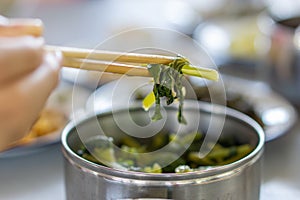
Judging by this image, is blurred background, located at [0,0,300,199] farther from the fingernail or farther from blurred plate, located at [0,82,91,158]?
the fingernail

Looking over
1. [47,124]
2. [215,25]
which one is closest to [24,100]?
[47,124]

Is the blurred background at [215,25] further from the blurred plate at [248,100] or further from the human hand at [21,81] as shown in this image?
the human hand at [21,81]

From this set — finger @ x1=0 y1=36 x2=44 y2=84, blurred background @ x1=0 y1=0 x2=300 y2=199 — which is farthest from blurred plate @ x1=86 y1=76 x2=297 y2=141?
finger @ x1=0 y1=36 x2=44 y2=84

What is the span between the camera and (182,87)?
26.0 inches

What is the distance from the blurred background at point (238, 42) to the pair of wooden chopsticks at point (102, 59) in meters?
0.17

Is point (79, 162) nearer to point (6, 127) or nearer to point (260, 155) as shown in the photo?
point (6, 127)

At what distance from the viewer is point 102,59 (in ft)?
2.20

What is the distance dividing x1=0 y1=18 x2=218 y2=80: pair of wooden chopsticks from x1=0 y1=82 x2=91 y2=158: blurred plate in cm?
10

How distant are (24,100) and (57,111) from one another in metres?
0.57

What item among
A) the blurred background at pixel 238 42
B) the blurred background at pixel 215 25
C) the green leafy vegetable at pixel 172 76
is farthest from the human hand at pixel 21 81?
the blurred background at pixel 215 25

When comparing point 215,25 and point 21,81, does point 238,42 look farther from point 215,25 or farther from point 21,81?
point 21,81

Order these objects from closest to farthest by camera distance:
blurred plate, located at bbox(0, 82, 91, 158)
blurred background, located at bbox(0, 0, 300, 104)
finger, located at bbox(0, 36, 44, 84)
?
finger, located at bbox(0, 36, 44, 84) → blurred plate, located at bbox(0, 82, 91, 158) → blurred background, located at bbox(0, 0, 300, 104)

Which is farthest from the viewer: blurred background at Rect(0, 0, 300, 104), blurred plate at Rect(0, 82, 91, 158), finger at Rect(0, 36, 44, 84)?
blurred background at Rect(0, 0, 300, 104)

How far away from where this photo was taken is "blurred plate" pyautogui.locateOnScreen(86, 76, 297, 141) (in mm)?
970
